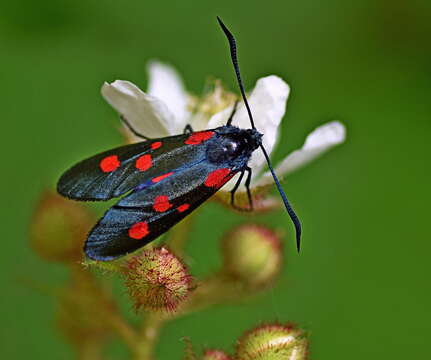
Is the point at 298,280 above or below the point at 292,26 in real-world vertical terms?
below

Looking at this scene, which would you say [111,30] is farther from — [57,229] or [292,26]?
[57,229]

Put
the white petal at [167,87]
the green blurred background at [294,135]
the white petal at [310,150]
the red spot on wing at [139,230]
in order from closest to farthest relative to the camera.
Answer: the red spot on wing at [139,230] < the white petal at [310,150] < the white petal at [167,87] < the green blurred background at [294,135]

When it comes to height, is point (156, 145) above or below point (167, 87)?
above

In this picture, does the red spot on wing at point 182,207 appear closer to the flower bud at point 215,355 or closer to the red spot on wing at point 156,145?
the red spot on wing at point 156,145

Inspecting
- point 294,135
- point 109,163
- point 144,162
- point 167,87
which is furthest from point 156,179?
point 294,135

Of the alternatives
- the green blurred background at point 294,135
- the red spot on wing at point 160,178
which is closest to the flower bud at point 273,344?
the red spot on wing at point 160,178

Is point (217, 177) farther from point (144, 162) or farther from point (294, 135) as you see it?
point (294, 135)

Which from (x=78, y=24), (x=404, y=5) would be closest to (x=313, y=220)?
(x=404, y=5)
